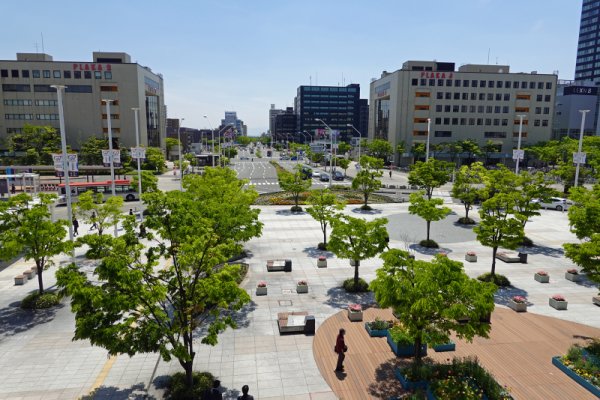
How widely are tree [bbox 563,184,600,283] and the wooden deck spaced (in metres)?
3.50

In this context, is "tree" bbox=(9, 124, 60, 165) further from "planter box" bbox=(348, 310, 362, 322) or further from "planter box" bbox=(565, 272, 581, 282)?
"planter box" bbox=(565, 272, 581, 282)

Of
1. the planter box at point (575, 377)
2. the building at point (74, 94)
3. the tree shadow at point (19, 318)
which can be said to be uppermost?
the building at point (74, 94)

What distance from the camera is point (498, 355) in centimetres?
1700

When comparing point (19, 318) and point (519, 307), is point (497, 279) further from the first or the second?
point (19, 318)

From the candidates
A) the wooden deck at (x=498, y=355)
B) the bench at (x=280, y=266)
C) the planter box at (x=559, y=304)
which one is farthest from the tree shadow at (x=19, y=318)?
the planter box at (x=559, y=304)

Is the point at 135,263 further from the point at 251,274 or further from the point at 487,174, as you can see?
the point at 487,174

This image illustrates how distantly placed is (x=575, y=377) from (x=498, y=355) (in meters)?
2.74

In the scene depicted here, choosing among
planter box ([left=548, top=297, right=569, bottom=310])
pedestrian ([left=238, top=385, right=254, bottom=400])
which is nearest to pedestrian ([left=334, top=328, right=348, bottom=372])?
pedestrian ([left=238, top=385, right=254, bottom=400])

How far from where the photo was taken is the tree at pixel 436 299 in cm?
1321

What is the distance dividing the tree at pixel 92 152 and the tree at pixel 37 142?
231 inches

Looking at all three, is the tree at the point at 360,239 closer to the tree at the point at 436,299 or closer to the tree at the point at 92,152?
the tree at the point at 436,299

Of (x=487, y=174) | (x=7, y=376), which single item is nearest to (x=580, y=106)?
(x=487, y=174)

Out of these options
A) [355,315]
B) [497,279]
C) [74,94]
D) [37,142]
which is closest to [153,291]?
[355,315]

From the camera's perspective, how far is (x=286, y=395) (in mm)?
14320
